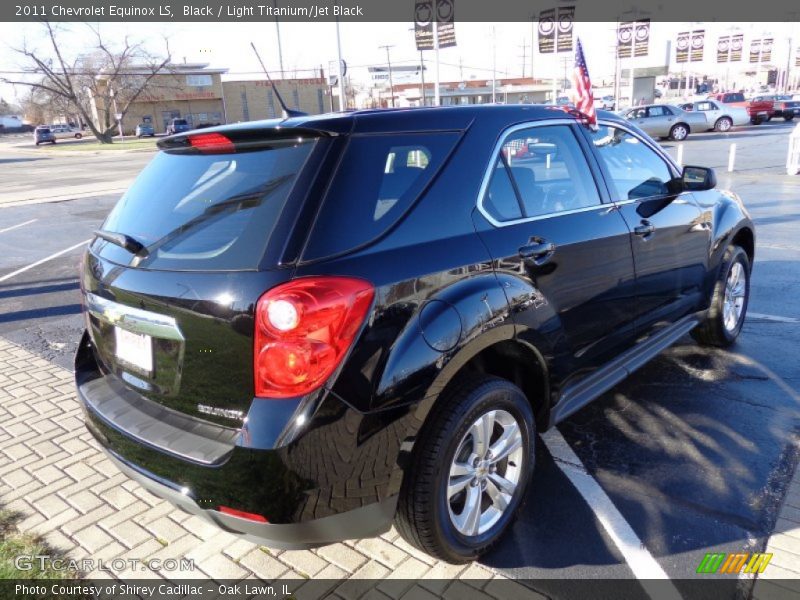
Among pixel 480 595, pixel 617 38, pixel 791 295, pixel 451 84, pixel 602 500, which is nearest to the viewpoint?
pixel 480 595

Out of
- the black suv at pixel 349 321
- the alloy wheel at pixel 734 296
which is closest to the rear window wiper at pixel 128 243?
the black suv at pixel 349 321

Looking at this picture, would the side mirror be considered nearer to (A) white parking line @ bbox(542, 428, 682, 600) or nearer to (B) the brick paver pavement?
(A) white parking line @ bbox(542, 428, 682, 600)

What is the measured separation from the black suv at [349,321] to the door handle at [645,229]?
0.31 m

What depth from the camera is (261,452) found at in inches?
80.7

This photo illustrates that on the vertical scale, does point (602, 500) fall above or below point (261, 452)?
below

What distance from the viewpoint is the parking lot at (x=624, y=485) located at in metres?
2.68

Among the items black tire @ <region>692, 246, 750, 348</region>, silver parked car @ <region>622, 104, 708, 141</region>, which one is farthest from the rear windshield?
silver parked car @ <region>622, 104, 708, 141</region>

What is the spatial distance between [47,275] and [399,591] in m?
7.17

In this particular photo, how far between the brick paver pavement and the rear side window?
1.40 meters

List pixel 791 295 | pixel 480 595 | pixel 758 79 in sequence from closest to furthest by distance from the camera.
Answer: pixel 480 595, pixel 791 295, pixel 758 79

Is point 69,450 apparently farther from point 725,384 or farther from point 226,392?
point 725,384

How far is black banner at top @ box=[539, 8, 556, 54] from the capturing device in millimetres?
28438

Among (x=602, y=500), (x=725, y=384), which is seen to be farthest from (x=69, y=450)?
(x=725, y=384)

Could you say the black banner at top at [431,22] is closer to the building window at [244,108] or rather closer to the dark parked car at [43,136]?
the dark parked car at [43,136]
